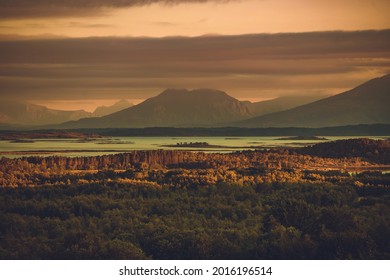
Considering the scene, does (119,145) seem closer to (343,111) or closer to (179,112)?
(179,112)

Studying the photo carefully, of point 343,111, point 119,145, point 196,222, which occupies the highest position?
point 343,111

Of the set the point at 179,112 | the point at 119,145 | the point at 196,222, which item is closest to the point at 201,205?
the point at 196,222

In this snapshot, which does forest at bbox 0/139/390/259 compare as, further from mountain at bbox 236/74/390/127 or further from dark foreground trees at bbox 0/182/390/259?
mountain at bbox 236/74/390/127

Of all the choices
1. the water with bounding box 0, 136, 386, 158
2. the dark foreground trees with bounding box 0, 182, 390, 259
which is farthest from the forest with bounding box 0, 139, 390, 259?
the water with bounding box 0, 136, 386, 158

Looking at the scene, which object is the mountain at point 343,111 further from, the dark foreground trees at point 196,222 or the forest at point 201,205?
the dark foreground trees at point 196,222

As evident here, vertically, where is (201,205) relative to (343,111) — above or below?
below

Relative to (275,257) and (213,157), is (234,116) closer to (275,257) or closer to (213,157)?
(213,157)
